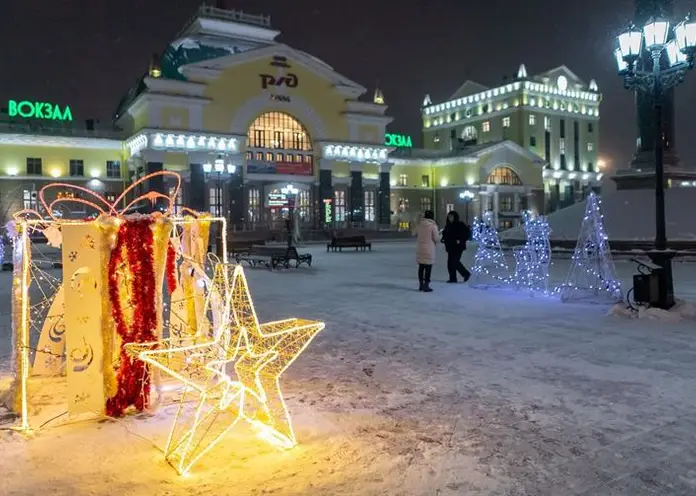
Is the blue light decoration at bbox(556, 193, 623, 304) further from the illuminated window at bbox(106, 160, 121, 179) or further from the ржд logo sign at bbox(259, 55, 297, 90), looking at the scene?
the illuminated window at bbox(106, 160, 121, 179)

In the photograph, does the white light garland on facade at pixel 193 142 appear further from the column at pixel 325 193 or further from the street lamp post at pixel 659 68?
the street lamp post at pixel 659 68

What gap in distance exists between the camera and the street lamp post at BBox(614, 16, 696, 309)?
9.06 m

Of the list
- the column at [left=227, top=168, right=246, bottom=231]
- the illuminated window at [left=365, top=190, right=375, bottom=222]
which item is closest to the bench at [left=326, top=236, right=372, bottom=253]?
the column at [left=227, top=168, right=246, bottom=231]

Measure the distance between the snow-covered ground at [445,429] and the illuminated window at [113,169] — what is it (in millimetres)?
43039

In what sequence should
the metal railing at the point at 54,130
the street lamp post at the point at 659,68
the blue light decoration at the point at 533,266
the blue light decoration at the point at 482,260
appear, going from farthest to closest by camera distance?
1. the metal railing at the point at 54,130
2. the blue light decoration at the point at 482,260
3. the blue light decoration at the point at 533,266
4. the street lamp post at the point at 659,68

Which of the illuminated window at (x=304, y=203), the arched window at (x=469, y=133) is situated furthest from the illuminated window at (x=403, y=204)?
the arched window at (x=469, y=133)

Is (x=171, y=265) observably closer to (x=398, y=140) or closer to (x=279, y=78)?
(x=279, y=78)

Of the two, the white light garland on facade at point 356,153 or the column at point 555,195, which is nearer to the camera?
the white light garland on facade at point 356,153

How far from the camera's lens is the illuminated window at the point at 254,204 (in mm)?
47844

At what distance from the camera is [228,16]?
175ft

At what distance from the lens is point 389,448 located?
4094mm

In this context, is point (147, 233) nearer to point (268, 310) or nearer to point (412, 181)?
point (268, 310)

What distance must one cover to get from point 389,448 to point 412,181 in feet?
189

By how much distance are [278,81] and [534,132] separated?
1463 inches
